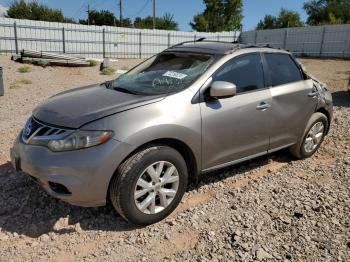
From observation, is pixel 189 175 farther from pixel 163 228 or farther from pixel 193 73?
pixel 193 73

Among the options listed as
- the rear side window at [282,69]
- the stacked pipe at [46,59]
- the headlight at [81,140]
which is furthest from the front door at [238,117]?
the stacked pipe at [46,59]

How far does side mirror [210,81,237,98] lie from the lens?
338 cm

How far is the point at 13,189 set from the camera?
12.6 ft

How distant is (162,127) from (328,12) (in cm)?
5878

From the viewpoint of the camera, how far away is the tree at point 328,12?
51353mm

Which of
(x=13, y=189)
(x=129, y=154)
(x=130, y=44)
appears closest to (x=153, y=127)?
(x=129, y=154)

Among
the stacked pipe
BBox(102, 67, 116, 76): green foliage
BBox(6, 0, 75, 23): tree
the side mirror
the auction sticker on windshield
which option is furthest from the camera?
BBox(6, 0, 75, 23): tree

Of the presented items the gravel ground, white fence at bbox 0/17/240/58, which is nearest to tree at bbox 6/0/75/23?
white fence at bbox 0/17/240/58

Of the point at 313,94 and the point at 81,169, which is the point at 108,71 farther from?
the point at 81,169

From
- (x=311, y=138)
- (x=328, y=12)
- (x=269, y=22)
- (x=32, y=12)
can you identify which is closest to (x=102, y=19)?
(x=32, y=12)

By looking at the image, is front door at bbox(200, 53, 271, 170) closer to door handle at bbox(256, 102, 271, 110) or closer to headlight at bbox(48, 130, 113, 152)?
door handle at bbox(256, 102, 271, 110)

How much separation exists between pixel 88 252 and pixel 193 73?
1989 millimetres

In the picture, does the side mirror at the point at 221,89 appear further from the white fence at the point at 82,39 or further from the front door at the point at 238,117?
the white fence at the point at 82,39

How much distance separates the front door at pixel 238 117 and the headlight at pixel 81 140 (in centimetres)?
102
